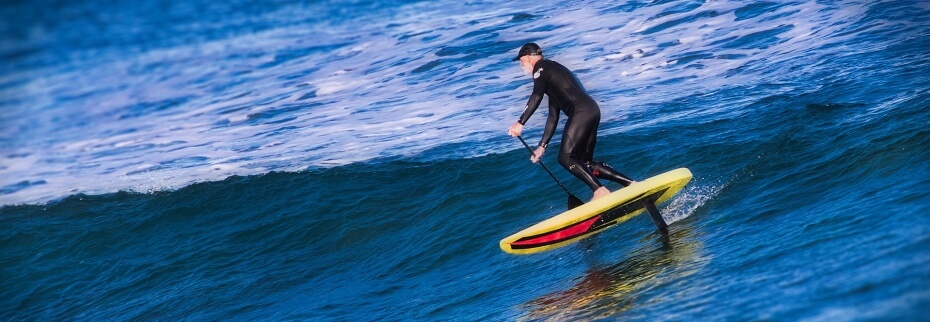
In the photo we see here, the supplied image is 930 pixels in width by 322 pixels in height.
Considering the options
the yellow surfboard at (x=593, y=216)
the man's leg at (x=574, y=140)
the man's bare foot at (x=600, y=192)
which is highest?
the man's leg at (x=574, y=140)

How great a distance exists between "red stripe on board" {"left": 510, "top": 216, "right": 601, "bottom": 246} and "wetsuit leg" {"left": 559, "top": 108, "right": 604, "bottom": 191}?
300mm

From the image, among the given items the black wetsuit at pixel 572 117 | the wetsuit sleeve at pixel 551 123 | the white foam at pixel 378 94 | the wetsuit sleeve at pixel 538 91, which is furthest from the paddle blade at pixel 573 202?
the white foam at pixel 378 94

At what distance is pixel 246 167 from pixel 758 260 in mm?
10289

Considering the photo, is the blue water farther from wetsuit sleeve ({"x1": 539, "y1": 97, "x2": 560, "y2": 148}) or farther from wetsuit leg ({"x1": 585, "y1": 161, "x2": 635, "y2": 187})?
wetsuit sleeve ({"x1": 539, "y1": 97, "x2": 560, "y2": 148})

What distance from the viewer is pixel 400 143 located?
15.6 metres

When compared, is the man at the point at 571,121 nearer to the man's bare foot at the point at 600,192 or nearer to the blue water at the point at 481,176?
the man's bare foot at the point at 600,192

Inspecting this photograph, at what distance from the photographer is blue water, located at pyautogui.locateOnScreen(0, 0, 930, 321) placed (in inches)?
303

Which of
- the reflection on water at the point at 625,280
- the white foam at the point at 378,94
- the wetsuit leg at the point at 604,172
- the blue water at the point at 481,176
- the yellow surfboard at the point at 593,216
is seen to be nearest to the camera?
the reflection on water at the point at 625,280

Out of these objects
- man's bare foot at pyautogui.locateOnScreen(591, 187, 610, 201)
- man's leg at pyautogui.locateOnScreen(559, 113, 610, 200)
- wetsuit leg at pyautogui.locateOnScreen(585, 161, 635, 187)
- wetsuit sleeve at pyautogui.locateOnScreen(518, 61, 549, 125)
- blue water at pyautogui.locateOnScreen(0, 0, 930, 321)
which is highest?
wetsuit sleeve at pyautogui.locateOnScreen(518, 61, 549, 125)

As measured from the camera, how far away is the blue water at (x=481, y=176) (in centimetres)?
770

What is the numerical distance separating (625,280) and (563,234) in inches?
34.2

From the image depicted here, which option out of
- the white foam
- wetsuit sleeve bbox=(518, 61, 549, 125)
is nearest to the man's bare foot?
wetsuit sleeve bbox=(518, 61, 549, 125)

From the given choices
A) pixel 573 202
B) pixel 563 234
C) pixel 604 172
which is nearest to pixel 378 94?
pixel 573 202

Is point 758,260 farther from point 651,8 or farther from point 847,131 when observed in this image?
point 651,8
